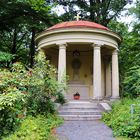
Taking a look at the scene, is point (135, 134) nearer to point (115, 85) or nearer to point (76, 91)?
point (115, 85)

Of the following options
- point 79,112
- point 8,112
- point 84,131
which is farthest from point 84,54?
point 8,112

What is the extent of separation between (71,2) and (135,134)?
858 inches

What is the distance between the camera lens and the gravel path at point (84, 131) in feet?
27.6

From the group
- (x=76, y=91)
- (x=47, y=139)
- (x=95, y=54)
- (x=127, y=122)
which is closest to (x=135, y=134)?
(x=127, y=122)

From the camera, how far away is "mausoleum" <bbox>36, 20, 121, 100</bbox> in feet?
51.5

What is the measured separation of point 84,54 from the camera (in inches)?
779

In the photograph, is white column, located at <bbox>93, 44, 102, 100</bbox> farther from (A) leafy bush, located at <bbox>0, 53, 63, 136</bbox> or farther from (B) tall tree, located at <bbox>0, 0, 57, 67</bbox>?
(B) tall tree, located at <bbox>0, 0, 57, 67</bbox>

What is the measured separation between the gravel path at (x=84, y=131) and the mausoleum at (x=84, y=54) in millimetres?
3360

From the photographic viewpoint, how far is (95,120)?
39.5 feet

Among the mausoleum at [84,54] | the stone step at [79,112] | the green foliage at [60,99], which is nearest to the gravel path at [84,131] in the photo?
the stone step at [79,112]

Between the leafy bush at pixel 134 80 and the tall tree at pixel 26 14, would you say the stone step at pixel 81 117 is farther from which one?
→ the tall tree at pixel 26 14

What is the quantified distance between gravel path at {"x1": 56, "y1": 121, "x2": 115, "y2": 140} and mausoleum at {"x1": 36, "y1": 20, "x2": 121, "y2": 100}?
11.0 feet

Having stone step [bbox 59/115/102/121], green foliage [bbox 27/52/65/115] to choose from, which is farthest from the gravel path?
green foliage [bbox 27/52/65/115]

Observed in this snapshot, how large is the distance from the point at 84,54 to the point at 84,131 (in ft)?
36.0
